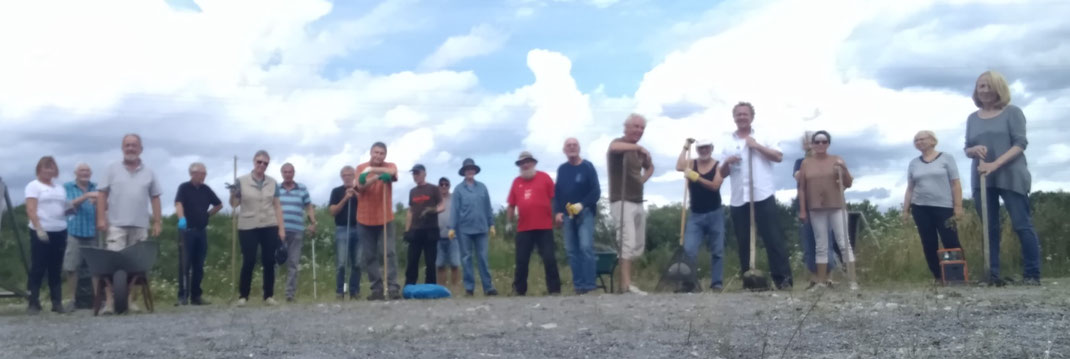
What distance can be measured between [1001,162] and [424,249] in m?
5.88

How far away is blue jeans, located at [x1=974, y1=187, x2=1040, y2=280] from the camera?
8883 mm

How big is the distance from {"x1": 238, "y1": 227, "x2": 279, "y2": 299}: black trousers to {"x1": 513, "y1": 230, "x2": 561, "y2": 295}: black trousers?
2.45 meters

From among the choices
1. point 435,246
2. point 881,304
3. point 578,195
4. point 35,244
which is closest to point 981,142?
point 881,304

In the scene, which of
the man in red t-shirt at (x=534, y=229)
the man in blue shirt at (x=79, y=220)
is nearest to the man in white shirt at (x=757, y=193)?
the man in red t-shirt at (x=534, y=229)

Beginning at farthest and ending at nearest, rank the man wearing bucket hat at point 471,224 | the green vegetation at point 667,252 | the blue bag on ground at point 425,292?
1. the green vegetation at point 667,252
2. the man wearing bucket hat at point 471,224
3. the blue bag on ground at point 425,292

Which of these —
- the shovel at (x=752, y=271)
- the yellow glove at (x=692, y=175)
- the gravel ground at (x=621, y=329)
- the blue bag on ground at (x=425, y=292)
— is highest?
the yellow glove at (x=692, y=175)

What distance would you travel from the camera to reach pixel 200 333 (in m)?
6.89

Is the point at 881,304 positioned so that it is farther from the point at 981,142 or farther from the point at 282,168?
the point at 282,168

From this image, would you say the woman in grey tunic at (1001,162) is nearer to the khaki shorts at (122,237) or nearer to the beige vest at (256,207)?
the beige vest at (256,207)

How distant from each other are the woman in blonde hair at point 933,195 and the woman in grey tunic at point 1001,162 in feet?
1.31

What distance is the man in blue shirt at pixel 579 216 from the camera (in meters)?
10.2

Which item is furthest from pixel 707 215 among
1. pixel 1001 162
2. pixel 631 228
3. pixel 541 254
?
pixel 1001 162

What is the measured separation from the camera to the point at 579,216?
10.2 meters

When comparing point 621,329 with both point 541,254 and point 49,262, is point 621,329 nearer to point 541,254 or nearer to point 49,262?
point 541,254
